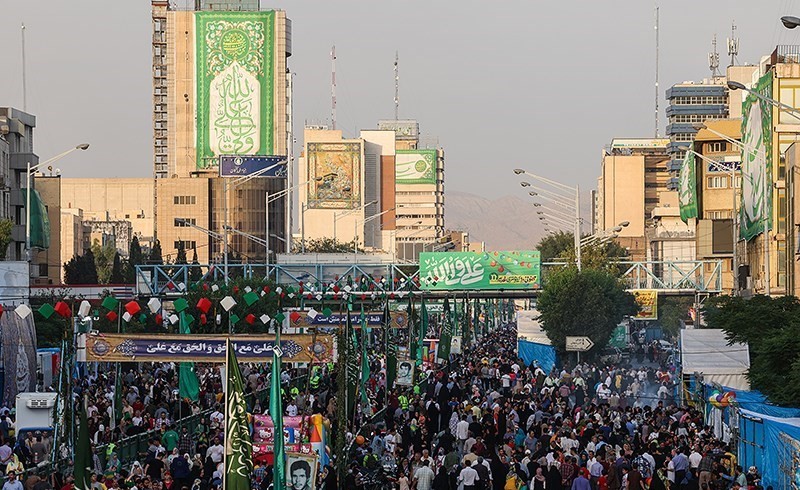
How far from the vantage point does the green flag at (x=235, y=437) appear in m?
15.8

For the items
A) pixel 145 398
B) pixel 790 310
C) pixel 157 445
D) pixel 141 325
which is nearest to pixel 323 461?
pixel 157 445

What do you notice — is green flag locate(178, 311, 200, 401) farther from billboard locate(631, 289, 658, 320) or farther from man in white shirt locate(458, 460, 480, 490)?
billboard locate(631, 289, 658, 320)

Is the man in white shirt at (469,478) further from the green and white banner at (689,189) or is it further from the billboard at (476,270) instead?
the green and white banner at (689,189)

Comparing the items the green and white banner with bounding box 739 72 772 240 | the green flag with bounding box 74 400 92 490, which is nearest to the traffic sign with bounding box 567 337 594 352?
the green and white banner with bounding box 739 72 772 240

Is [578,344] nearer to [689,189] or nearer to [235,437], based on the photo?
[689,189]

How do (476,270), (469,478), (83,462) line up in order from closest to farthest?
(83,462) → (469,478) → (476,270)

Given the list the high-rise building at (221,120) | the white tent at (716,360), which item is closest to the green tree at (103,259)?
the high-rise building at (221,120)

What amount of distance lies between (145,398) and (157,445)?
14.7 metres

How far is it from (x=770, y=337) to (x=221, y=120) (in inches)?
5567

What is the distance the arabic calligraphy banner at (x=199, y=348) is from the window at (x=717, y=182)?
225 ft

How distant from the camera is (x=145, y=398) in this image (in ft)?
135

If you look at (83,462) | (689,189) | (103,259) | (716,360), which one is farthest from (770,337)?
(103,259)

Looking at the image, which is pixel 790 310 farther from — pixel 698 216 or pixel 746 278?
pixel 698 216

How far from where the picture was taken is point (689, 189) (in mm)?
95438
